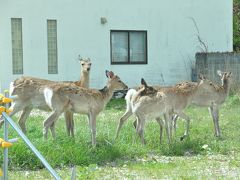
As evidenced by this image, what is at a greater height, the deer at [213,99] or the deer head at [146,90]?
the deer head at [146,90]

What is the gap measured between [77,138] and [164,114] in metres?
1.93

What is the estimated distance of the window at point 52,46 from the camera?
2197cm

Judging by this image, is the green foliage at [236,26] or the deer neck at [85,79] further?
the green foliage at [236,26]

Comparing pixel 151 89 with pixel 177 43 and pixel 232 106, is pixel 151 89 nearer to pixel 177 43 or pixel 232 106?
pixel 232 106

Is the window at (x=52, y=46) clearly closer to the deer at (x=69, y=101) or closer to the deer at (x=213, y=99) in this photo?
the deer at (x=213, y=99)

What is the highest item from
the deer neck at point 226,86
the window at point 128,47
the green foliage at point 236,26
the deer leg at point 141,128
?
the green foliage at point 236,26

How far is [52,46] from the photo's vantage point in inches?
870

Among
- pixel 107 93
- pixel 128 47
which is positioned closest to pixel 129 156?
pixel 107 93

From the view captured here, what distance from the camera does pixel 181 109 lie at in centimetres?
1334

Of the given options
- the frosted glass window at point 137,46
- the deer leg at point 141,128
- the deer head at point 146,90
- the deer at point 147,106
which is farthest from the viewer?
the frosted glass window at point 137,46

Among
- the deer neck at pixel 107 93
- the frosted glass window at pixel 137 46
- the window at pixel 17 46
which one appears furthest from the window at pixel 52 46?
the deer neck at pixel 107 93

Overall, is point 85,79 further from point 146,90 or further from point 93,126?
point 93,126

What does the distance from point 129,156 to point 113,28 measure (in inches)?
512

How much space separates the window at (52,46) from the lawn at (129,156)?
8.12 meters
